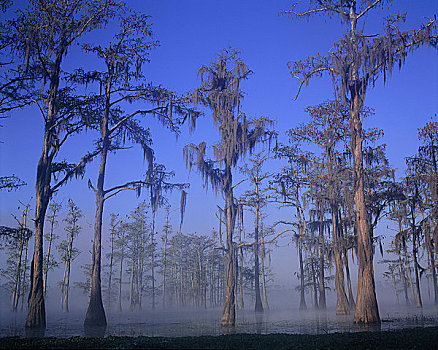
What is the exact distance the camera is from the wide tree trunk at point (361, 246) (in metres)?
16.8

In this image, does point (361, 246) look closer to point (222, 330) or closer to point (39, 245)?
point (222, 330)

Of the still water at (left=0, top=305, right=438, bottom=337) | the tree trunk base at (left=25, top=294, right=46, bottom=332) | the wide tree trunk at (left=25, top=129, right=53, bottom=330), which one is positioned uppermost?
the wide tree trunk at (left=25, top=129, right=53, bottom=330)

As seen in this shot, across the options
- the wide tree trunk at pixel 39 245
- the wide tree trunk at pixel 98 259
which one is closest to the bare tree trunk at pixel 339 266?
the wide tree trunk at pixel 98 259

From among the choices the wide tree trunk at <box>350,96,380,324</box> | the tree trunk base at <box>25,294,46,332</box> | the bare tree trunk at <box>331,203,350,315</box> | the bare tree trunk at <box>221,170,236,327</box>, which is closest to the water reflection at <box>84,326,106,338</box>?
the tree trunk base at <box>25,294,46,332</box>

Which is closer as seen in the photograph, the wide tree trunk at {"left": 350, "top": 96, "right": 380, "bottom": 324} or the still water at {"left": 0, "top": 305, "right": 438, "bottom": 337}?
the still water at {"left": 0, "top": 305, "right": 438, "bottom": 337}

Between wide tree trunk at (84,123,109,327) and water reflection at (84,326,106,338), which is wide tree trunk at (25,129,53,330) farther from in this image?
water reflection at (84,326,106,338)

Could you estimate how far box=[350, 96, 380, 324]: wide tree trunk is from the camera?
16844 millimetres

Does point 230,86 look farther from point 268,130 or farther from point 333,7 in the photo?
point 333,7

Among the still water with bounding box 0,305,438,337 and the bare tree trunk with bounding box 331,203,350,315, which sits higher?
the bare tree trunk with bounding box 331,203,350,315

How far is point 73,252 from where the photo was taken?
4431cm

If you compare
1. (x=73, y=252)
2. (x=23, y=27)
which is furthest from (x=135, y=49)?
(x=73, y=252)

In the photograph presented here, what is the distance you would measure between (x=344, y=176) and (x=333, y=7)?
422 inches

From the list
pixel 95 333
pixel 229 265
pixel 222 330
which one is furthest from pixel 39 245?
pixel 222 330

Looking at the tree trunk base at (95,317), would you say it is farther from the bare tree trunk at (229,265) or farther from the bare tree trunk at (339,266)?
the bare tree trunk at (339,266)
